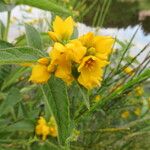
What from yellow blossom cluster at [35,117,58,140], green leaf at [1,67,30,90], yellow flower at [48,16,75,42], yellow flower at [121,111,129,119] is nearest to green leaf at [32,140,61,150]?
yellow blossom cluster at [35,117,58,140]

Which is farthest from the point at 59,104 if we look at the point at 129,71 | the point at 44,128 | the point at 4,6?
the point at 129,71

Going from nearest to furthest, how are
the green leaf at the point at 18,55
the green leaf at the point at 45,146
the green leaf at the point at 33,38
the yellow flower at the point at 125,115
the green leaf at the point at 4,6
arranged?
1. the green leaf at the point at 18,55
2. the green leaf at the point at 33,38
3. the green leaf at the point at 4,6
4. the green leaf at the point at 45,146
5. the yellow flower at the point at 125,115

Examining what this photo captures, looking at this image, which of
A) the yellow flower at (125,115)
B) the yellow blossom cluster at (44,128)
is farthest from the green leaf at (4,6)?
the yellow flower at (125,115)

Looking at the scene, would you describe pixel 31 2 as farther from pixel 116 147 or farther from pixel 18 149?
pixel 116 147

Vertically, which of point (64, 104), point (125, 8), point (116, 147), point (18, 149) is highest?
point (64, 104)

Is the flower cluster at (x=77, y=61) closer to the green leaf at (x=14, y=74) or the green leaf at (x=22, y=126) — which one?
the green leaf at (x=14, y=74)

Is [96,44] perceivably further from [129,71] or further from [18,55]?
[129,71]

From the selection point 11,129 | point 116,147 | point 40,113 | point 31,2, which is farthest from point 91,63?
point 116,147
